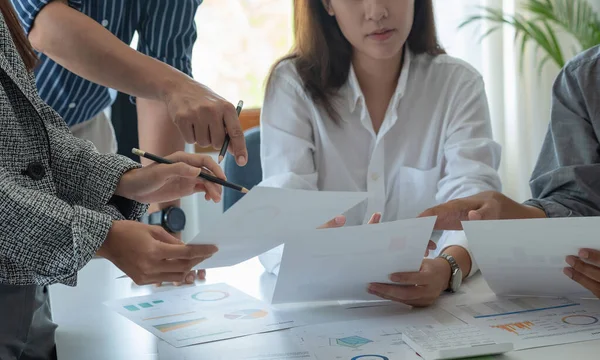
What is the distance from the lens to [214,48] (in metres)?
3.21

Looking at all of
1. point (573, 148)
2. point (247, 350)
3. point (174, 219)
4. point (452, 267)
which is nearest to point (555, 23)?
point (573, 148)

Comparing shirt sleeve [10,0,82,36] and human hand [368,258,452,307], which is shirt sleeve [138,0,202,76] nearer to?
shirt sleeve [10,0,82,36]

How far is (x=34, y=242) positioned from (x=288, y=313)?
1.25ft

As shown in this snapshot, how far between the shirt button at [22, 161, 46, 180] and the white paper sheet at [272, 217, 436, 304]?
1.05 feet

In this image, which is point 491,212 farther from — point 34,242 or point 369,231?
point 34,242

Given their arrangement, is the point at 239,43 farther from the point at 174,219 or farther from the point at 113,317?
the point at 113,317

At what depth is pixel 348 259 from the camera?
1012mm

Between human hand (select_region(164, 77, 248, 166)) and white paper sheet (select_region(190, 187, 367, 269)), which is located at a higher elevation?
human hand (select_region(164, 77, 248, 166))

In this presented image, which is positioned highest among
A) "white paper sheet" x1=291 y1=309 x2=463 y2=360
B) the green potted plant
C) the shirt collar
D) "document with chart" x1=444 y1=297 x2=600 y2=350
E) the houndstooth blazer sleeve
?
the green potted plant

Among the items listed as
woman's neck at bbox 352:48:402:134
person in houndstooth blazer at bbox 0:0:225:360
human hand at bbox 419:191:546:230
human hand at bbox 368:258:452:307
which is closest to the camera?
person in houndstooth blazer at bbox 0:0:225:360

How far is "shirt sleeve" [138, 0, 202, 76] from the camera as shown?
5.46 ft

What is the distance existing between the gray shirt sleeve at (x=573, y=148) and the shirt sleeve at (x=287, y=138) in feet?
1.57

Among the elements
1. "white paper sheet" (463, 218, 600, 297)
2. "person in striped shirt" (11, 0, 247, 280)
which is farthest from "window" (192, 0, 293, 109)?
"white paper sheet" (463, 218, 600, 297)

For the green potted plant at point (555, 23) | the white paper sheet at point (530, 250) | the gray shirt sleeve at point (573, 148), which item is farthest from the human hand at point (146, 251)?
the green potted plant at point (555, 23)
